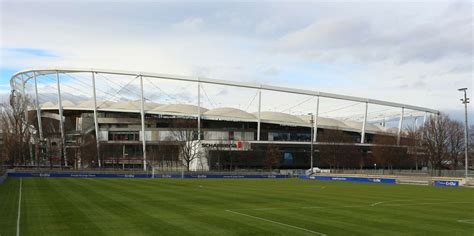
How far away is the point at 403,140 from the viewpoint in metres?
134

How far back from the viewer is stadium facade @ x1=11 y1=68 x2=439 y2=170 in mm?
132750

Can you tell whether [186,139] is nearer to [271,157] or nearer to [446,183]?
[271,157]

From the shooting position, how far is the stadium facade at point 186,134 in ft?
436

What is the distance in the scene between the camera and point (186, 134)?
13350 cm

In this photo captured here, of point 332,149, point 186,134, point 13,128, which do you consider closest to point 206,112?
point 186,134

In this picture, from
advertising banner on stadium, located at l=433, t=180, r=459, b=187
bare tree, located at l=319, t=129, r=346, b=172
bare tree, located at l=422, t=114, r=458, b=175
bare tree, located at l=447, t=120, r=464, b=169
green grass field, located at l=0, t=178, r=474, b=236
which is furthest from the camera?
bare tree, located at l=319, t=129, r=346, b=172

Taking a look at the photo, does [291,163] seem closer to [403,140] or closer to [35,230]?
[403,140]

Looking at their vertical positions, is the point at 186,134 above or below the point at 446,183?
above

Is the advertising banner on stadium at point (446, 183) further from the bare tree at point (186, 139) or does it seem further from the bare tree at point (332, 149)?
the bare tree at point (186, 139)

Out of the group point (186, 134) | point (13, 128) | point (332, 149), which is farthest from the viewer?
point (186, 134)

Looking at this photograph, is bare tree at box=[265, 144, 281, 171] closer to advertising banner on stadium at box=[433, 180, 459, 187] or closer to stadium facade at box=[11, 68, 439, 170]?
stadium facade at box=[11, 68, 439, 170]

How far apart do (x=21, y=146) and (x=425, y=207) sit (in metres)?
83.3

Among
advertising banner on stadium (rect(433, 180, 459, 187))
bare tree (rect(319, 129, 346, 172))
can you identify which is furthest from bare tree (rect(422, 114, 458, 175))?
advertising banner on stadium (rect(433, 180, 459, 187))

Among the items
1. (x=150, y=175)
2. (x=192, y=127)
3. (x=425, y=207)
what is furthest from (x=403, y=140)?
(x=425, y=207)
